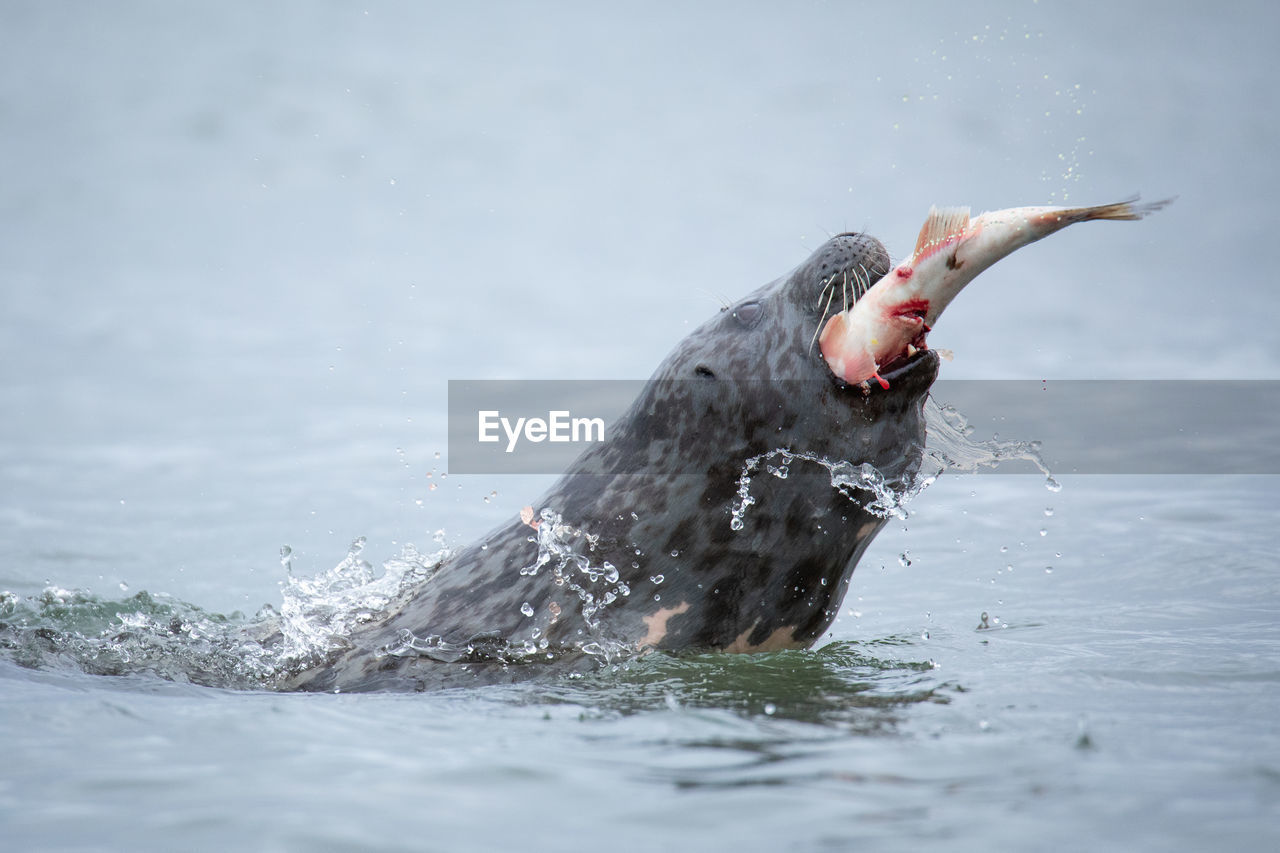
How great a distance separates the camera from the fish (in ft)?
11.3

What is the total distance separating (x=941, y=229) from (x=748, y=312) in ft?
2.44

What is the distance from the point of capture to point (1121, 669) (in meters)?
3.99

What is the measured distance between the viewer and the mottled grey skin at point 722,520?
3.72 m

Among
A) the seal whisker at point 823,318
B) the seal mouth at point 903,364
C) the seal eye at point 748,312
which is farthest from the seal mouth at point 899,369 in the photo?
the seal eye at point 748,312

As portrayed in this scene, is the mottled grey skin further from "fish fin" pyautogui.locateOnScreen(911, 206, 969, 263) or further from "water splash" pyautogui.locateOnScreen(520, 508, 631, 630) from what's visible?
"fish fin" pyautogui.locateOnScreen(911, 206, 969, 263)

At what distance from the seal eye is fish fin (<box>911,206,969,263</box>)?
2.09ft

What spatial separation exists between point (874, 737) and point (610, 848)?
891 mm

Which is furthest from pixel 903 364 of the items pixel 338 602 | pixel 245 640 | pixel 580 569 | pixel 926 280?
pixel 245 640

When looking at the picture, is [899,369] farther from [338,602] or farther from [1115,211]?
[338,602]

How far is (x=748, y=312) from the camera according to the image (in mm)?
4012

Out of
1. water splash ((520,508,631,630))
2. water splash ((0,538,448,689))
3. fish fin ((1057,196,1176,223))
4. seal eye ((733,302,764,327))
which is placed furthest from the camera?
water splash ((0,538,448,689))

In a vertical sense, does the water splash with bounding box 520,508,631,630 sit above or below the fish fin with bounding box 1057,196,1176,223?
below

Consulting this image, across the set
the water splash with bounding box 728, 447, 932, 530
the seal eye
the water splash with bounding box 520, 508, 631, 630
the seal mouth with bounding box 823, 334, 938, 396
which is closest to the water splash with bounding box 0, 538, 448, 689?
the water splash with bounding box 520, 508, 631, 630

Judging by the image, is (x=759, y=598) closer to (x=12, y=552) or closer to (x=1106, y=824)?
(x=1106, y=824)
